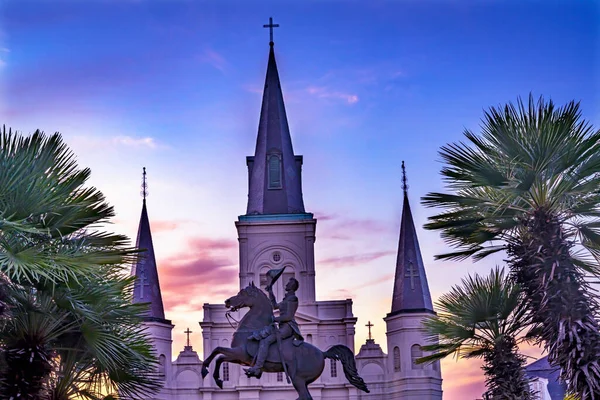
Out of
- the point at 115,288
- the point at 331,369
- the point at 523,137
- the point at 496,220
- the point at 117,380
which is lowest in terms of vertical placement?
the point at 117,380

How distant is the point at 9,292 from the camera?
39.6 feet

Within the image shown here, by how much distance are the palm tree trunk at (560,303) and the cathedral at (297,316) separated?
40.0 m

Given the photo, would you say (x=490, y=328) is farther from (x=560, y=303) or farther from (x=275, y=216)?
(x=275, y=216)

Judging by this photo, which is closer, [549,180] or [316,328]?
[549,180]

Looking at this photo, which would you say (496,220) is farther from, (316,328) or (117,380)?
(316,328)

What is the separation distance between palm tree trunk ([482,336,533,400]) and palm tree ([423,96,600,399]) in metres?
2.66

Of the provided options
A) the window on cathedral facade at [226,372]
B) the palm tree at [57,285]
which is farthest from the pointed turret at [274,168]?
the palm tree at [57,285]

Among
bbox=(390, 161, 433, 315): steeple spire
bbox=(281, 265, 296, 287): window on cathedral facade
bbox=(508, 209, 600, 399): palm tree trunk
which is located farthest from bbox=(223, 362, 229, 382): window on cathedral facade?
bbox=(508, 209, 600, 399): palm tree trunk

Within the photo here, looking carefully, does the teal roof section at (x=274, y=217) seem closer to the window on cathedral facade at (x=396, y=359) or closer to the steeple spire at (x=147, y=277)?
the steeple spire at (x=147, y=277)

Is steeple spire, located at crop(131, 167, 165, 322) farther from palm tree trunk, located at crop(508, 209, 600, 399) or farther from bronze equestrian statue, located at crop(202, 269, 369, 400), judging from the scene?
palm tree trunk, located at crop(508, 209, 600, 399)

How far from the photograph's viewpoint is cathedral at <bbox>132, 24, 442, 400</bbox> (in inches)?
2115

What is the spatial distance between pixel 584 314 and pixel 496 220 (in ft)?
6.91

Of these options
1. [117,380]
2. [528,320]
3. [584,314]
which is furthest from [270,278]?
[584,314]

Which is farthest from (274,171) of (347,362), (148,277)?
(347,362)
